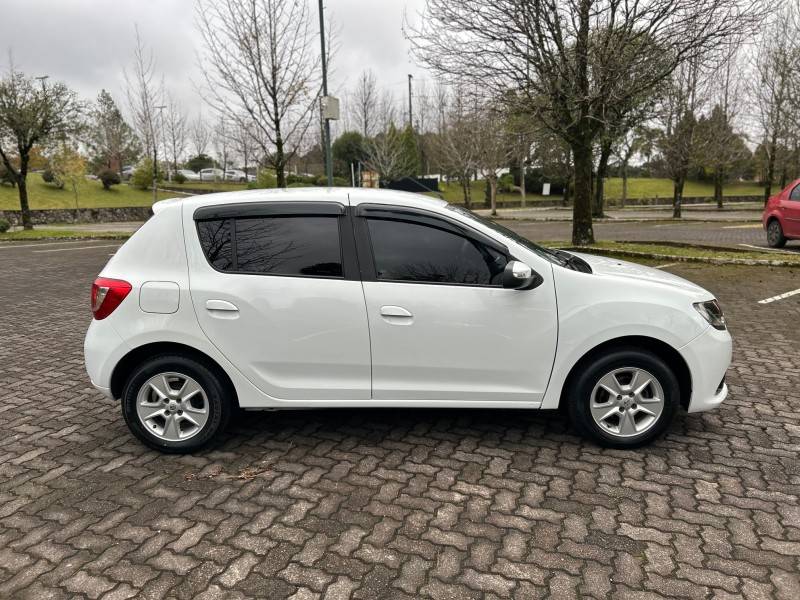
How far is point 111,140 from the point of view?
50.3m

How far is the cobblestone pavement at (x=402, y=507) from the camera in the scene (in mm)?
2488

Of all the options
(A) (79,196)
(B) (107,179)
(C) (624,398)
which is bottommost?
(C) (624,398)

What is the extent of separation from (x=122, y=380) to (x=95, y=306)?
52 centimetres

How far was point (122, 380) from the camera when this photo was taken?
371 centimetres

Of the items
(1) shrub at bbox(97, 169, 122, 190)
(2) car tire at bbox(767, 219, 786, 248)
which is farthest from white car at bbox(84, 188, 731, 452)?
(1) shrub at bbox(97, 169, 122, 190)

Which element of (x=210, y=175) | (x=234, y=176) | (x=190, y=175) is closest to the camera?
(x=210, y=175)

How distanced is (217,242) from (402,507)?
199 centimetres

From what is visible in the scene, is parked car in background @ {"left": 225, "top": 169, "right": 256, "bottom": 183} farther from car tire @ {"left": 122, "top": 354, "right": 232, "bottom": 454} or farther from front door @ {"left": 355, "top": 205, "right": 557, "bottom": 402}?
front door @ {"left": 355, "top": 205, "right": 557, "bottom": 402}

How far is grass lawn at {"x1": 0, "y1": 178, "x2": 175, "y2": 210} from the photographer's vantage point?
37938 mm

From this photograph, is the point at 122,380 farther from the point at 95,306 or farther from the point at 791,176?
the point at 791,176

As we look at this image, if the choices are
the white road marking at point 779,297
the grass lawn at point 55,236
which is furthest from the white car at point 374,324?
the grass lawn at point 55,236

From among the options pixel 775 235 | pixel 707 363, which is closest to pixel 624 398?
pixel 707 363

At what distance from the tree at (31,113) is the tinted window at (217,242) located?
25.0 meters

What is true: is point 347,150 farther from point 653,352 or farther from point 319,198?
point 653,352
